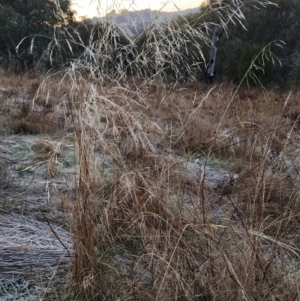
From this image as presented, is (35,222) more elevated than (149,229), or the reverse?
(149,229)

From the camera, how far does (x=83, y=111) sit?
A: 56.1 inches

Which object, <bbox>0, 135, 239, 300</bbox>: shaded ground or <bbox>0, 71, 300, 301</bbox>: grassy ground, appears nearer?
<bbox>0, 71, 300, 301</bbox>: grassy ground

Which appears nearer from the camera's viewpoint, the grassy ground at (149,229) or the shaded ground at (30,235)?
the grassy ground at (149,229)

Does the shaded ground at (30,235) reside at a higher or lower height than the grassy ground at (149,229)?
lower

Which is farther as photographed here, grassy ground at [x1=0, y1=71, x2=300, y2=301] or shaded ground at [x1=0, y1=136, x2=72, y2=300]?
shaded ground at [x1=0, y1=136, x2=72, y2=300]

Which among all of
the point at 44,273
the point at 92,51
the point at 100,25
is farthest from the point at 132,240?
the point at 100,25

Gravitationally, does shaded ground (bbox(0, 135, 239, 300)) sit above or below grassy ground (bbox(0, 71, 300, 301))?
below

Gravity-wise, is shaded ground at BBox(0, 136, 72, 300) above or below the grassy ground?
below

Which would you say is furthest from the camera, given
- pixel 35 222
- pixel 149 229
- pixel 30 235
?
pixel 35 222

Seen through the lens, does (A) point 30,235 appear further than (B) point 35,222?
No

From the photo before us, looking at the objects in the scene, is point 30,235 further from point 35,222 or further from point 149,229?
point 149,229

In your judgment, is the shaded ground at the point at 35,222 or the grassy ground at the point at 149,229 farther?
the shaded ground at the point at 35,222

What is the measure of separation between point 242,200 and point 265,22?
66.7 feet

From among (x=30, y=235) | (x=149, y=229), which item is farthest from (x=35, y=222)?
(x=149, y=229)
